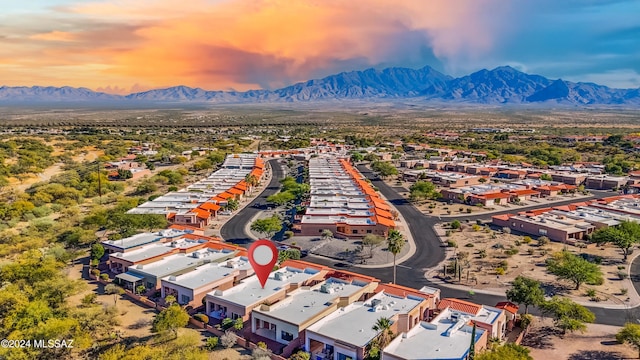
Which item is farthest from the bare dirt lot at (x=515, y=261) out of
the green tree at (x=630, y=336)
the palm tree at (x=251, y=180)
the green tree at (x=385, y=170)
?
the green tree at (x=385, y=170)

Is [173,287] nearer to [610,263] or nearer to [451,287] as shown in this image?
[451,287]

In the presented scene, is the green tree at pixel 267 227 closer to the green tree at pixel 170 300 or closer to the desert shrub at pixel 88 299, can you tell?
the green tree at pixel 170 300

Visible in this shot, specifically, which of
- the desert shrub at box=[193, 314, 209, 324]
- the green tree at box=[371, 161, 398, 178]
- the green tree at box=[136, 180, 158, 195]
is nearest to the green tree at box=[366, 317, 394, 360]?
the desert shrub at box=[193, 314, 209, 324]

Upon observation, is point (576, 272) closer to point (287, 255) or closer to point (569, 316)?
point (569, 316)

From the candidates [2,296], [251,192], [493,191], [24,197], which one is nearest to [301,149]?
[251,192]

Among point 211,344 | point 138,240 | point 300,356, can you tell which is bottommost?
point 211,344

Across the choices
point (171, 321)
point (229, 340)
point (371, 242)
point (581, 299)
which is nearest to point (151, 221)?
point (371, 242)

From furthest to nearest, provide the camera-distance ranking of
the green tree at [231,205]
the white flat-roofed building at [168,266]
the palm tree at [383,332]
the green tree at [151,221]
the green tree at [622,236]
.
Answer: the green tree at [231,205], the green tree at [151,221], the green tree at [622,236], the white flat-roofed building at [168,266], the palm tree at [383,332]
